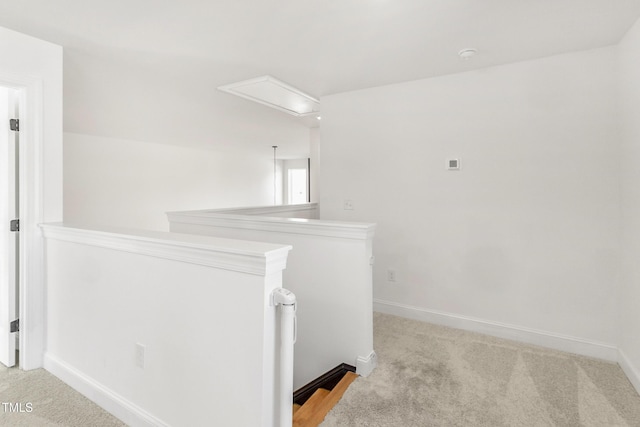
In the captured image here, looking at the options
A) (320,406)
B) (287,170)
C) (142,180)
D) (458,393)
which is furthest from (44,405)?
(287,170)

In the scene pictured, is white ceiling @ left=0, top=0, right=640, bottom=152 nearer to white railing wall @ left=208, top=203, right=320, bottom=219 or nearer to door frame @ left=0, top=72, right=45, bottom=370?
door frame @ left=0, top=72, right=45, bottom=370

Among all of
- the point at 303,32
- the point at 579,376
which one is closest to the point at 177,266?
the point at 303,32

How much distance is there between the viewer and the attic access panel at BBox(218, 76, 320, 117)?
A: 313 cm

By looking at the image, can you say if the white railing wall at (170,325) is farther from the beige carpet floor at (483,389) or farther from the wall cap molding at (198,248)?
the beige carpet floor at (483,389)

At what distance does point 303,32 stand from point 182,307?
1.85 meters

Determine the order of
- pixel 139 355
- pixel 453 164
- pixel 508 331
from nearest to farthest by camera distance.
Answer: pixel 139 355, pixel 508 331, pixel 453 164

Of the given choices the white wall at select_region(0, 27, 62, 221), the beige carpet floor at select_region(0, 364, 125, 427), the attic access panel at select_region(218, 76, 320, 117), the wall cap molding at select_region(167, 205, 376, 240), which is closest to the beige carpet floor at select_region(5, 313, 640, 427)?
the beige carpet floor at select_region(0, 364, 125, 427)

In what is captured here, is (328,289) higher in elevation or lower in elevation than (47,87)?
lower

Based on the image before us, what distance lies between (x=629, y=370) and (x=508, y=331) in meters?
0.74

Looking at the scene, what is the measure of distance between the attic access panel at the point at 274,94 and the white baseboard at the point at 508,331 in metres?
2.32

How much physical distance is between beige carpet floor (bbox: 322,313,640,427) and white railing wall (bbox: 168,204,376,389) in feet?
0.85

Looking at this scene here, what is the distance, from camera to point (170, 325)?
1.50 metres

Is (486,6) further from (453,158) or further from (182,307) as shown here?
(182,307)

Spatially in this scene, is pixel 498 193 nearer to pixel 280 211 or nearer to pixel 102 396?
pixel 280 211
